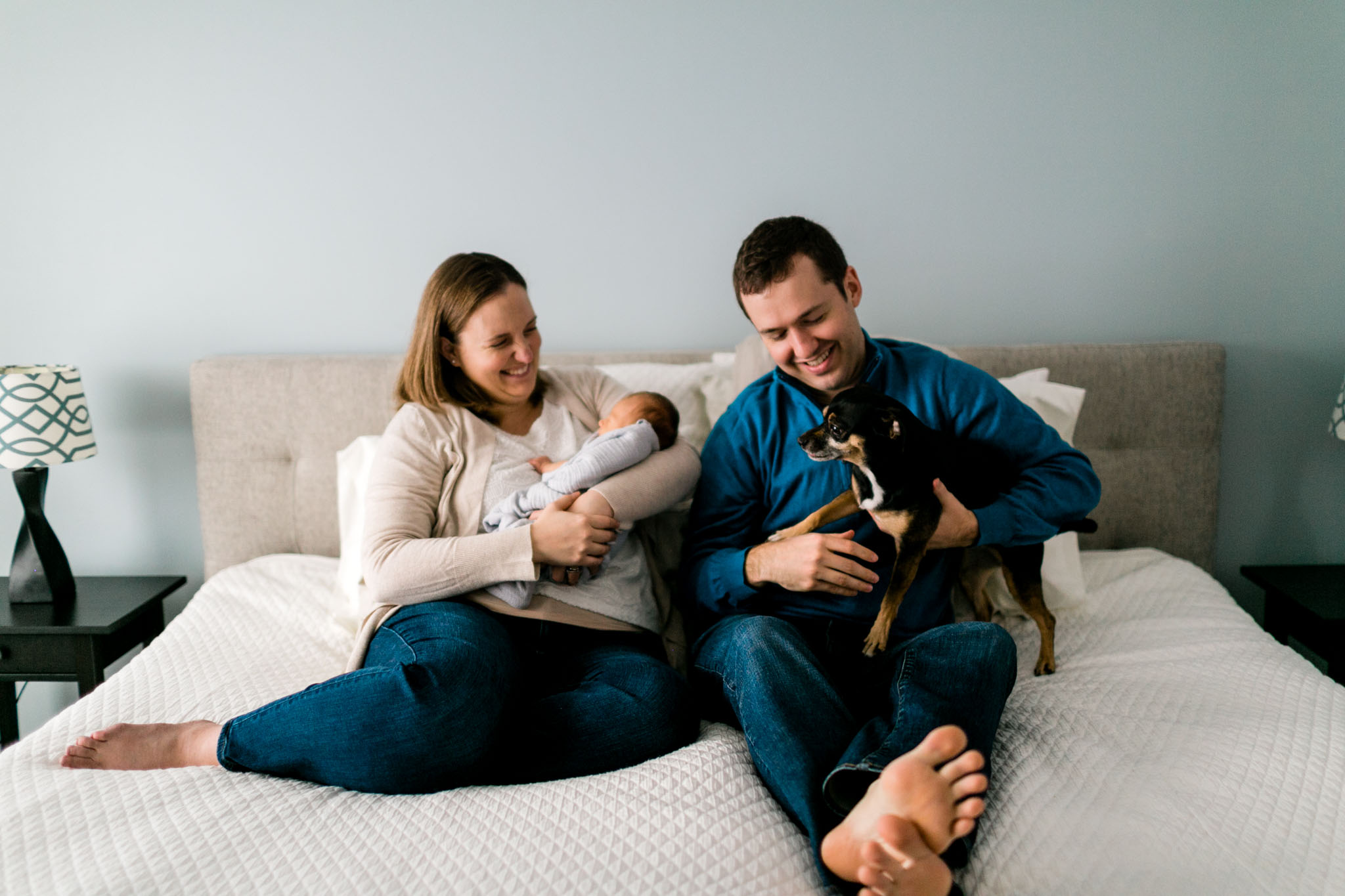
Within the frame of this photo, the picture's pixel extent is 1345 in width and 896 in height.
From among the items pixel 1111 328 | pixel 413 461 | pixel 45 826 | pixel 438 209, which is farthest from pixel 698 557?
pixel 1111 328

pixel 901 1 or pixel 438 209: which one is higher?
pixel 901 1

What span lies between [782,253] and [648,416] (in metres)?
0.40

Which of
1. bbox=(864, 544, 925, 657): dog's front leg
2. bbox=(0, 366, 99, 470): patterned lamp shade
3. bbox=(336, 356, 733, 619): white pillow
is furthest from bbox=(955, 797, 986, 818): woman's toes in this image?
bbox=(0, 366, 99, 470): patterned lamp shade

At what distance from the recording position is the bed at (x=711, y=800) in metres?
0.89

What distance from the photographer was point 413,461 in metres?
1.42

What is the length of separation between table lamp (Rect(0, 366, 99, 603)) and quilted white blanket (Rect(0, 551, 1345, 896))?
735mm

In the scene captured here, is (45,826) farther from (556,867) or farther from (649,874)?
(649,874)

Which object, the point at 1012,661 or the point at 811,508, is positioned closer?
the point at 1012,661

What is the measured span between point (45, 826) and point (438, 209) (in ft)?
5.20

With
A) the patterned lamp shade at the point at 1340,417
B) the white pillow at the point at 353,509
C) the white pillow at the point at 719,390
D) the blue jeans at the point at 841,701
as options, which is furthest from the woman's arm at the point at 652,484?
the patterned lamp shade at the point at 1340,417

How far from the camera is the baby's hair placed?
147 cm

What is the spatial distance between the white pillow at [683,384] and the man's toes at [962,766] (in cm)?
105

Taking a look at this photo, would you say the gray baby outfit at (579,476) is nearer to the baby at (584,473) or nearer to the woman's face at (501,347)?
the baby at (584,473)

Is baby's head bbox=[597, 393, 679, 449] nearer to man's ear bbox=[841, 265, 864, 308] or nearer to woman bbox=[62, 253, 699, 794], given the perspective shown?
woman bbox=[62, 253, 699, 794]
